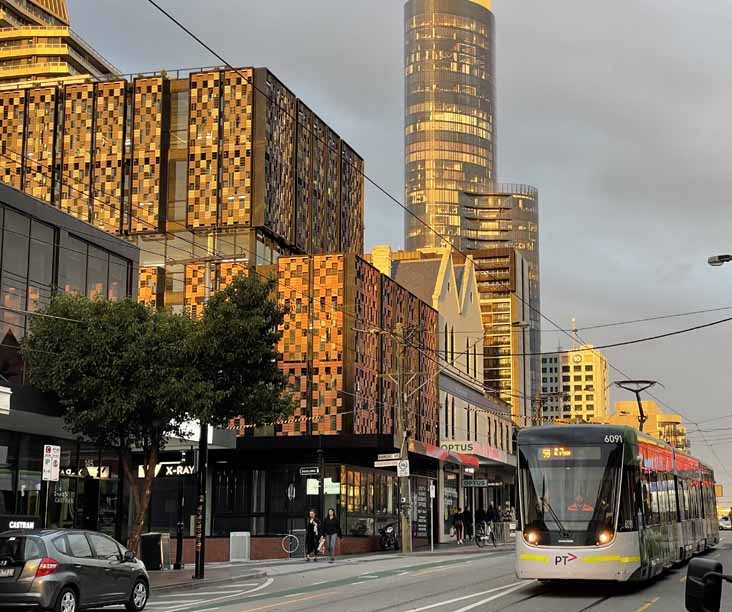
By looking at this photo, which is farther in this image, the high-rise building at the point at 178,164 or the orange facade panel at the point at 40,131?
the orange facade panel at the point at 40,131

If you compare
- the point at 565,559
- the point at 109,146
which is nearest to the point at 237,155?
the point at 109,146

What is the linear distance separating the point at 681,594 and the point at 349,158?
53.6 m

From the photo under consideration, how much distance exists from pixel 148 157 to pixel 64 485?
31010 millimetres

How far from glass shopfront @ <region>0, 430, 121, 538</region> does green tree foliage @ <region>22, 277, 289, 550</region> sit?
13.4 ft

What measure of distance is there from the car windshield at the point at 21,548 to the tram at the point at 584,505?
8.51 metres

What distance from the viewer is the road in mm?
18562

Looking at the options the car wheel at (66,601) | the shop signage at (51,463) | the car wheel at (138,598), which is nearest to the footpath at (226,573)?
the car wheel at (138,598)

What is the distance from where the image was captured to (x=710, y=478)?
37.8 metres

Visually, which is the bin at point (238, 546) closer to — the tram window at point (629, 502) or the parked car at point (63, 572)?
the parked car at point (63, 572)

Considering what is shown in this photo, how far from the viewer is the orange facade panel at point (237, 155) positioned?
58572mm

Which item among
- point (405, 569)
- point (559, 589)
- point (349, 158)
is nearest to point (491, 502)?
point (349, 158)

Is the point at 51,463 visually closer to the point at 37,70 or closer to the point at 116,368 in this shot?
the point at 116,368

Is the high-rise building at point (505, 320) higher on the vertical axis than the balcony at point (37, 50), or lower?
lower

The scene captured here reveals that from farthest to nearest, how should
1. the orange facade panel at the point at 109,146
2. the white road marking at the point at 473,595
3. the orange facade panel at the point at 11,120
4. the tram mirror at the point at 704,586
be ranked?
the orange facade panel at the point at 11,120 → the orange facade panel at the point at 109,146 → the white road marking at the point at 473,595 → the tram mirror at the point at 704,586
